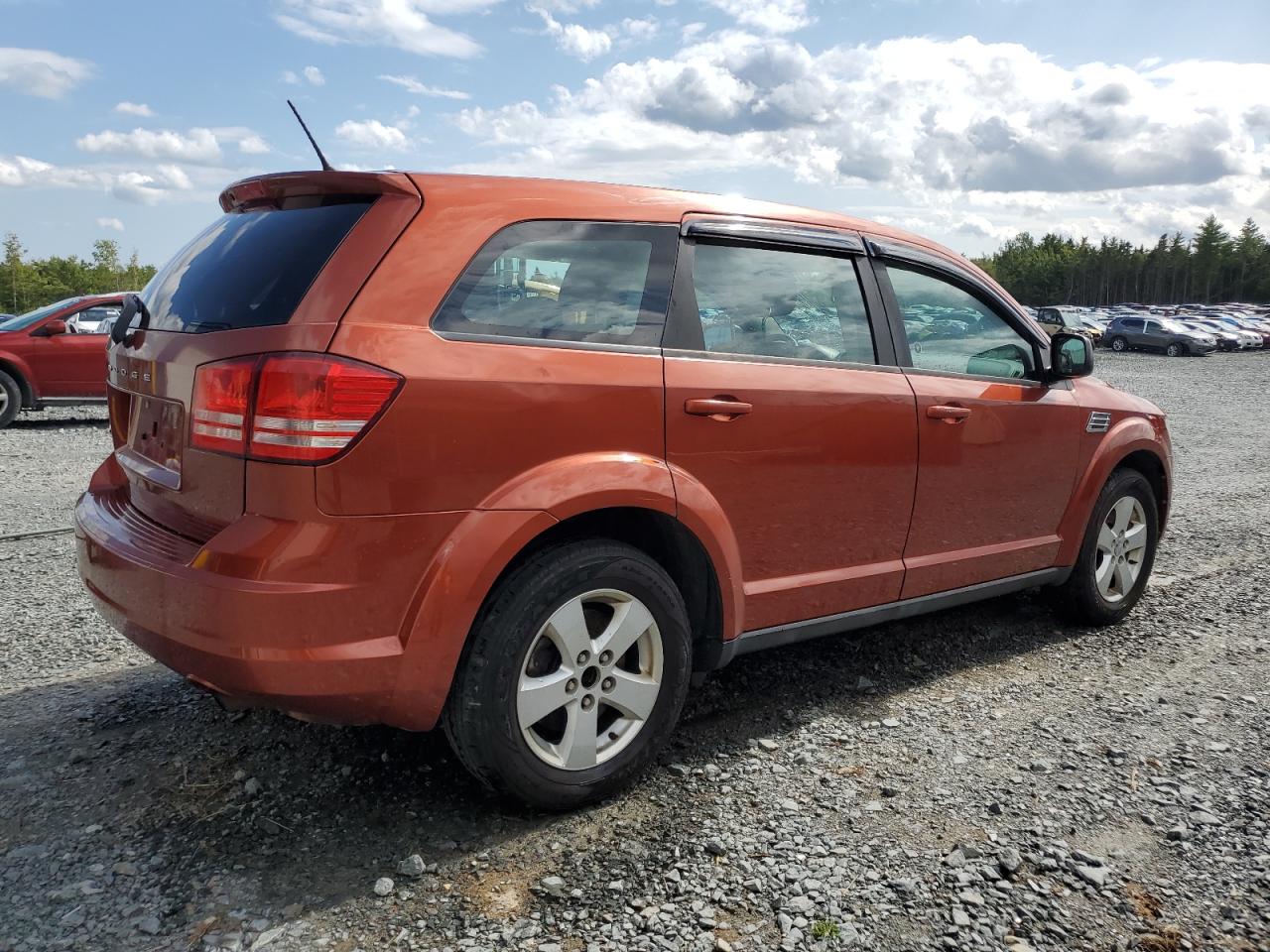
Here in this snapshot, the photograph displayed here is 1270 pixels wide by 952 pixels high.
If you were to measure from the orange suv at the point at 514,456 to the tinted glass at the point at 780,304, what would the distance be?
0.04ft

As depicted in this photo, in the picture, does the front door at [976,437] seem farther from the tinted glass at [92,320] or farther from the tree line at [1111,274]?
the tree line at [1111,274]

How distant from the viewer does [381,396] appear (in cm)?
252

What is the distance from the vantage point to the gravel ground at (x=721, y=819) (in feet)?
8.17

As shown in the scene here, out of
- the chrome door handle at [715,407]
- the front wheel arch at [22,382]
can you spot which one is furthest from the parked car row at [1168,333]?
the chrome door handle at [715,407]

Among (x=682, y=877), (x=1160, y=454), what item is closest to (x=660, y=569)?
(x=682, y=877)

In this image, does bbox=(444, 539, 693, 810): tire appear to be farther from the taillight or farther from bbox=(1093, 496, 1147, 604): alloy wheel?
bbox=(1093, 496, 1147, 604): alloy wheel

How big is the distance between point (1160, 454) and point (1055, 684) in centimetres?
161

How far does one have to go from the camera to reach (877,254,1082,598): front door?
3938 millimetres

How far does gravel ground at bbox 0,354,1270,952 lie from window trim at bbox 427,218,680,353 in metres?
1.39

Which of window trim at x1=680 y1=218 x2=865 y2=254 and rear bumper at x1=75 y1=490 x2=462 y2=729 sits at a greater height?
window trim at x1=680 y1=218 x2=865 y2=254

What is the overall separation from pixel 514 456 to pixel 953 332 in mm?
2278

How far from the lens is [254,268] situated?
2814 mm

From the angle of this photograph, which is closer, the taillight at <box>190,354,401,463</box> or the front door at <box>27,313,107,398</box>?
the taillight at <box>190,354,401,463</box>

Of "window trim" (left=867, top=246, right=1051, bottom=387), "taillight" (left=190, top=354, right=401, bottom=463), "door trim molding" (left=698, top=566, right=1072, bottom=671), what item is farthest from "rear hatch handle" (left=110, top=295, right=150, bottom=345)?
"window trim" (left=867, top=246, right=1051, bottom=387)
